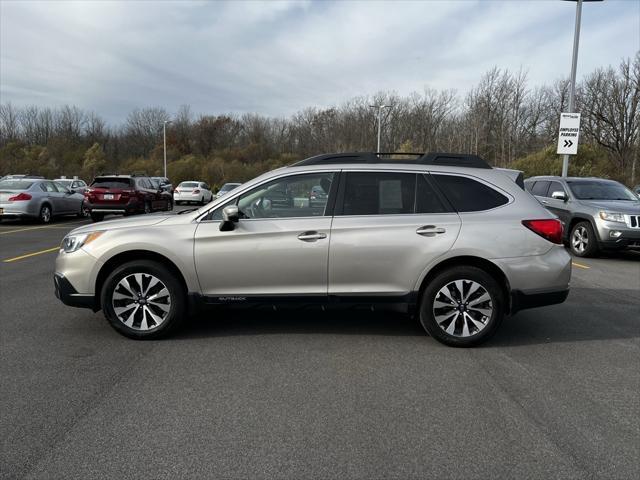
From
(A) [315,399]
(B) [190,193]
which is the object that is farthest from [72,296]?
(B) [190,193]

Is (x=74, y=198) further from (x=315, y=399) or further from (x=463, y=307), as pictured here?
(x=315, y=399)

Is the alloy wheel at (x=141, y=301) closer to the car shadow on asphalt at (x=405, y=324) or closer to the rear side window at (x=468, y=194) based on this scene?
the car shadow on asphalt at (x=405, y=324)

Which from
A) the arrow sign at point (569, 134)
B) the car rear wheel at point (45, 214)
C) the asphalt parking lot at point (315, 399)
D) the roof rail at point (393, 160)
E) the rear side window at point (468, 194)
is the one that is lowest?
the asphalt parking lot at point (315, 399)

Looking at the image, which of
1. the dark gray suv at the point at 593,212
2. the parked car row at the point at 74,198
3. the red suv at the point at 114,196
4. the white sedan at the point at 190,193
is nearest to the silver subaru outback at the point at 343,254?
the dark gray suv at the point at 593,212

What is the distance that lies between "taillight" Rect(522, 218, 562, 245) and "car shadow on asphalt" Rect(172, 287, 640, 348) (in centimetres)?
109

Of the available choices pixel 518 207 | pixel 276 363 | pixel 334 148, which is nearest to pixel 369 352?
pixel 276 363

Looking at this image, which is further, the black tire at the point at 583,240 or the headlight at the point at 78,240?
the black tire at the point at 583,240

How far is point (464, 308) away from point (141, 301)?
3158mm

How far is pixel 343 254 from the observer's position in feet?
16.0

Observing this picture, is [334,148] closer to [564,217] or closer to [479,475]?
[564,217]

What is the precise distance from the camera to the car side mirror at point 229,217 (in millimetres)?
4820

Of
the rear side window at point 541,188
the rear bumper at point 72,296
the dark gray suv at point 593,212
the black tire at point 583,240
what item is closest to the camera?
the rear bumper at point 72,296

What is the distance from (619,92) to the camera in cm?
4525

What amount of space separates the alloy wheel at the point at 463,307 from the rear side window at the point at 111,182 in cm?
1590
